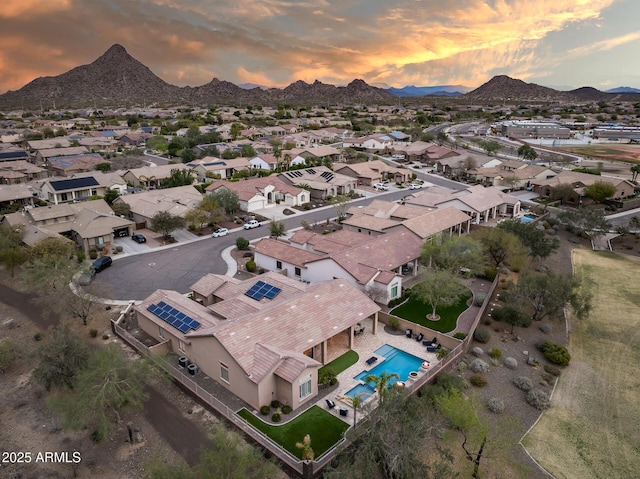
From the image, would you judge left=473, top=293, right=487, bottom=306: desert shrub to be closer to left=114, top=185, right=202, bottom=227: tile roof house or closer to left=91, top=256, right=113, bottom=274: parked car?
left=91, top=256, right=113, bottom=274: parked car

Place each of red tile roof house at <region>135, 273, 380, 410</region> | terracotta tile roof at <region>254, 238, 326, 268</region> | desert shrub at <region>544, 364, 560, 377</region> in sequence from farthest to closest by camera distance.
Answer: terracotta tile roof at <region>254, 238, 326, 268</region>, desert shrub at <region>544, 364, 560, 377</region>, red tile roof house at <region>135, 273, 380, 410</region>

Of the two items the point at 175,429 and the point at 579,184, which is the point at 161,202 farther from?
the point at 579,184

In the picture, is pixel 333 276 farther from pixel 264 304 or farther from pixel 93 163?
pixel 93 163

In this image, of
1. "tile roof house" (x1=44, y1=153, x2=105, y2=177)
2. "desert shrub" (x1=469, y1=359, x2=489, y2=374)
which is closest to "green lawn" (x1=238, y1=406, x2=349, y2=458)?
"desert shrub" (x1=469, y1=359, x2=489, y2=374)

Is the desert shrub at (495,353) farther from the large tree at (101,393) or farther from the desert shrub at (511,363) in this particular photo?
the large tree at (101,393)

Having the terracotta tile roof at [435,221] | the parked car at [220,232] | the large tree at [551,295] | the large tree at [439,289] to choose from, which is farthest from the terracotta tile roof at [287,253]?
the large tree at [551,295]
